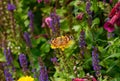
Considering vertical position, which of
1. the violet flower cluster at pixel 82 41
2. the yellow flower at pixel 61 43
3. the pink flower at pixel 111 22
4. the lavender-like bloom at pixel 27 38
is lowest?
the lavender-like bloom at pixel 27 38

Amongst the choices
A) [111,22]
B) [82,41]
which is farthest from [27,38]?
[111,22]

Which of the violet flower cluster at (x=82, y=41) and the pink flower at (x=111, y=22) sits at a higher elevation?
the pink flower at (x=111, y=22)

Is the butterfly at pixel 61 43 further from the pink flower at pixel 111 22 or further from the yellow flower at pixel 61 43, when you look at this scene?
the pink flower at pixel 111 22

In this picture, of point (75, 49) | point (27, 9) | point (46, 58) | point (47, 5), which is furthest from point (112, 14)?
point (27, 9)

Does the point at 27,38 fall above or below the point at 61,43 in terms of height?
below

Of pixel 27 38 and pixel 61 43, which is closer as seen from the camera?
pixel 61 43

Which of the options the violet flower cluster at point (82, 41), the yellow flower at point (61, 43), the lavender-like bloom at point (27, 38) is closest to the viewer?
the yellow flower at point (61, 43)

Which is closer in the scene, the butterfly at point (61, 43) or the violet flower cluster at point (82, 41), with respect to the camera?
the butterfly at point (61, 43)

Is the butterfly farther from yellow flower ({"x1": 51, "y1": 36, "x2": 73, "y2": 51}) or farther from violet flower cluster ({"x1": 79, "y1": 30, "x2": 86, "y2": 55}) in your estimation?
violet flower cluster ({"x1": 79, "y1": 30, "x2": 86, "y2": 55})

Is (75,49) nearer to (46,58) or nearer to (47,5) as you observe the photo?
(46,58)

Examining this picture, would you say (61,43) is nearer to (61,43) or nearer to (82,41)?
(61,43)

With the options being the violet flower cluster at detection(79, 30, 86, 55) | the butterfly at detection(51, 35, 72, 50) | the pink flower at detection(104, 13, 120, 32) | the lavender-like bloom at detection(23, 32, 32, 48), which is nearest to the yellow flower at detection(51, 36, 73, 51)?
the butterfly at detection(51, 35, 72, 50)

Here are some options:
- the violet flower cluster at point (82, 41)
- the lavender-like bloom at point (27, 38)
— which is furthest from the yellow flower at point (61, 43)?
the lavender-like bloom at point (27, 38)
